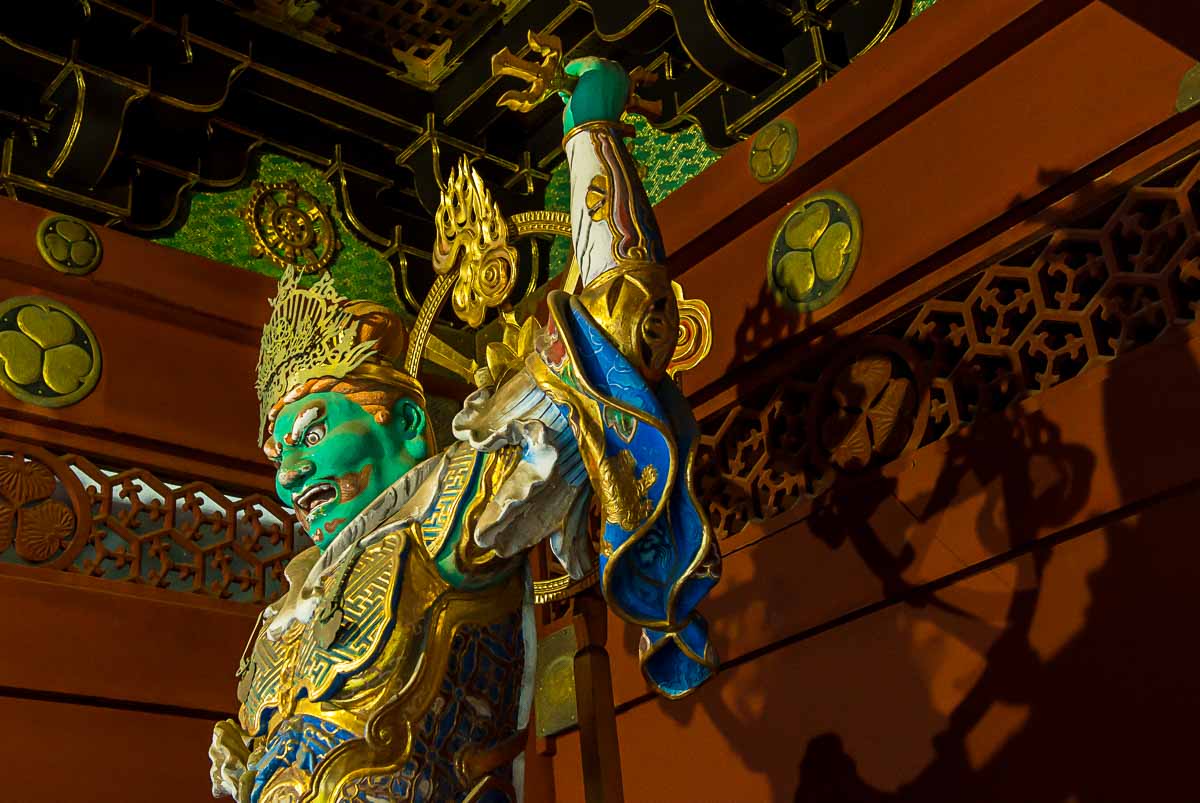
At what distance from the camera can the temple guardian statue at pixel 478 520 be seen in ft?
5.20

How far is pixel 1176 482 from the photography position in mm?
1732

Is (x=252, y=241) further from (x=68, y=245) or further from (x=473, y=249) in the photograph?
(x=473, y=249)

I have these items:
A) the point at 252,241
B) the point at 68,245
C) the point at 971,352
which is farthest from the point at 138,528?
the point at 971,352

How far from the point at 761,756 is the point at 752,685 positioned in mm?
108

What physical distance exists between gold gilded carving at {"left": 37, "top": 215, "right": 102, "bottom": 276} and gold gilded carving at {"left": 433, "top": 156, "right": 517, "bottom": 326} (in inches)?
37.3

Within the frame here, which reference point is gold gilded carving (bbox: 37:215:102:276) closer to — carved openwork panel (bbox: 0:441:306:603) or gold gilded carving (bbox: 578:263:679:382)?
carved openwork panel (bbox: 0:441:306:603)

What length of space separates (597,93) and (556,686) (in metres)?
1.15

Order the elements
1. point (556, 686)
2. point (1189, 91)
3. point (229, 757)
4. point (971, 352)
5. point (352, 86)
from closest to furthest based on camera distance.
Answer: point (1189, 91) < point (229, 757) < point (971, 352) < point (556, 686) < point (352, 86)

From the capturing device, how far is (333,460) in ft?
6.63

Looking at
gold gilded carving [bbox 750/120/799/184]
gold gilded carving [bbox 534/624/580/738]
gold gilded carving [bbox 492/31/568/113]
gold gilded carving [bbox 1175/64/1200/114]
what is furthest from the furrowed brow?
gold gilded carving [bbox 1175/64/1200/114]

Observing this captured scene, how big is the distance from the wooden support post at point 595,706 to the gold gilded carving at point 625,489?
0.25 m

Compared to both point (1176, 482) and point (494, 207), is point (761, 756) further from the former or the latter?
point (494, 207)

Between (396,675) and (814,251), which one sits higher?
(814,251)

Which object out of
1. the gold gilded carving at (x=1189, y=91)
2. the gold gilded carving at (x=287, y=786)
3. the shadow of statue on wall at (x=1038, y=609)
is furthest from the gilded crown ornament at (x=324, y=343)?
the gold gilded carving at (x=1189, y=91)
